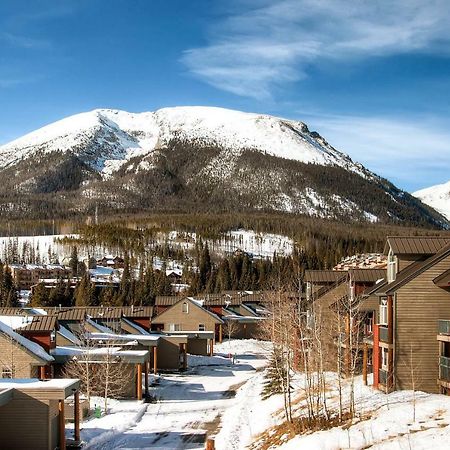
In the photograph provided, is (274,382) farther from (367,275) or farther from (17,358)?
(17,358)

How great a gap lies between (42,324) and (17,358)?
11.3 ft

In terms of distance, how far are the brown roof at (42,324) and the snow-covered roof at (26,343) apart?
4.21 feet

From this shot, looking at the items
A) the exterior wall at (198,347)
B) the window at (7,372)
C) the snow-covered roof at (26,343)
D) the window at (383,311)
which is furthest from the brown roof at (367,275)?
the exterior wall at (198,347)

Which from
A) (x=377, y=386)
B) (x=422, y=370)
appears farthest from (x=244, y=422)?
(x=422, y=370)

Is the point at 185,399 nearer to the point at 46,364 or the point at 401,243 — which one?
the point at 46,364

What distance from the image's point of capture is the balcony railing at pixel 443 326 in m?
31.2

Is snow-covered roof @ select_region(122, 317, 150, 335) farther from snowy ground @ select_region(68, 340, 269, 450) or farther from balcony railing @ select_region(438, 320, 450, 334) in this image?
balcony railing @ select_region(438, 320, 450, 334)

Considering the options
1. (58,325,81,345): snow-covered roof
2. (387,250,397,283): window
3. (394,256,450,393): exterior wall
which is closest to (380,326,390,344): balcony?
(394,256,450,393): exterior wall

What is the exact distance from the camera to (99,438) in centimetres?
3272

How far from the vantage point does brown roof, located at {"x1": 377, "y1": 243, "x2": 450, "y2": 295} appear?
3250 cm

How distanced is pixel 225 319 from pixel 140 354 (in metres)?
52.1

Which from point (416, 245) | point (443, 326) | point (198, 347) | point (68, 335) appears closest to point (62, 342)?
point (68, 335)

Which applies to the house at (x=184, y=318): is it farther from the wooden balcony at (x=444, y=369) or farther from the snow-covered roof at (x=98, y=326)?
the wooden balcony at (x=444, y=369)

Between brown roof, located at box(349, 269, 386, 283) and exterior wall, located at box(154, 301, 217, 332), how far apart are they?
4124 cm
